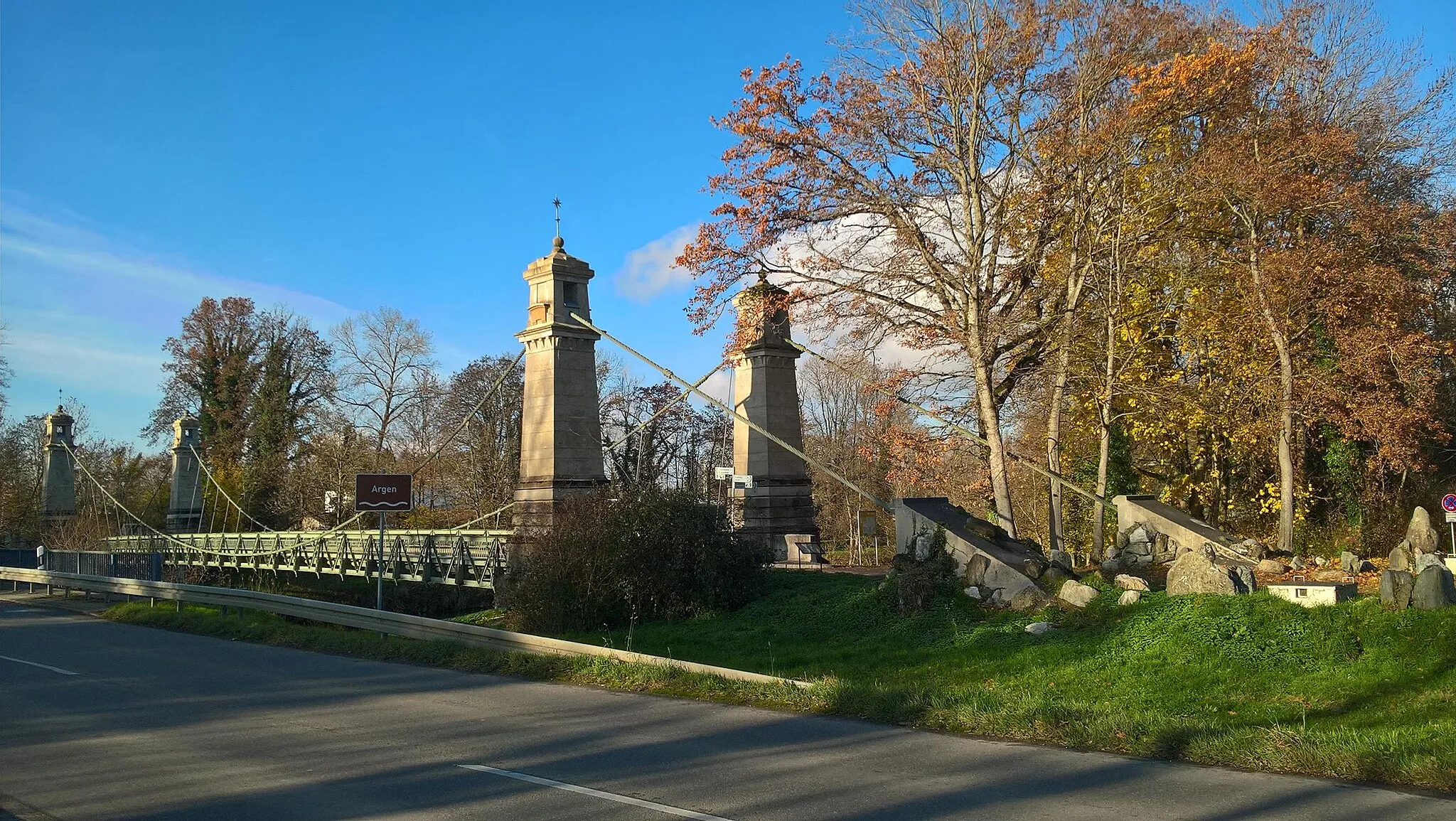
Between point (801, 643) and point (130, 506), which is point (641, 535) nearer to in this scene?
A: point (801, 643)

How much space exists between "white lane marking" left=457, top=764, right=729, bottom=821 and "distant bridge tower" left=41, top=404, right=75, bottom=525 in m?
41.5

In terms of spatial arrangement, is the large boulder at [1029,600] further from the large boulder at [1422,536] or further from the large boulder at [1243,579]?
the large boulder at [1422,536]

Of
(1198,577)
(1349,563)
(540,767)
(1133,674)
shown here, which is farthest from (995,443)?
(540,767)

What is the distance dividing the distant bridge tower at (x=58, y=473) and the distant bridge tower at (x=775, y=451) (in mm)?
33416

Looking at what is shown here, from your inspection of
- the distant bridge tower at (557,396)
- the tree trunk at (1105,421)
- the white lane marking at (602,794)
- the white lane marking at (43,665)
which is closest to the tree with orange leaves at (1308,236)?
the tree trunk at (1105,421)

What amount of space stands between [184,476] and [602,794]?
38.2 metres

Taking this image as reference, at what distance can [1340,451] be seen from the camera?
21.9 metres

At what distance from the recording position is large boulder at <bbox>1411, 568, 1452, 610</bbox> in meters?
9.73

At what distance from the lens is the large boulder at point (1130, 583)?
465 inches

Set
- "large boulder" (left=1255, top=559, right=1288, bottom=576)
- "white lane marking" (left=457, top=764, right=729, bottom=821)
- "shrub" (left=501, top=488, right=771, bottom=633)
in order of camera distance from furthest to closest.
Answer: "shrub" (left=501, top=488, right=771, bottom=633)
"large boulder" (left=1255, top=559, right=1288, bottom=576)
"white lane marking" (left=457, top=764, right=729, bottom=821)

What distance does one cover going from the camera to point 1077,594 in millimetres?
11734

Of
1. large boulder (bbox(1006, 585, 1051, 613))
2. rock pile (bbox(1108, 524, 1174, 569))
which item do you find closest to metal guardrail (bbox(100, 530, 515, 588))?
large boulder (bbox(1006, 585, 1051, 613))

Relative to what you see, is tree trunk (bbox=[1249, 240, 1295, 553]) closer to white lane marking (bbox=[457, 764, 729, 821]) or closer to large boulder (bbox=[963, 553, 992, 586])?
large boulder (bbox=[963, 553, 992, 586])

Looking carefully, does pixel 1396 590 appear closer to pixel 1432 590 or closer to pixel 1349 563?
pixel 1432 590
